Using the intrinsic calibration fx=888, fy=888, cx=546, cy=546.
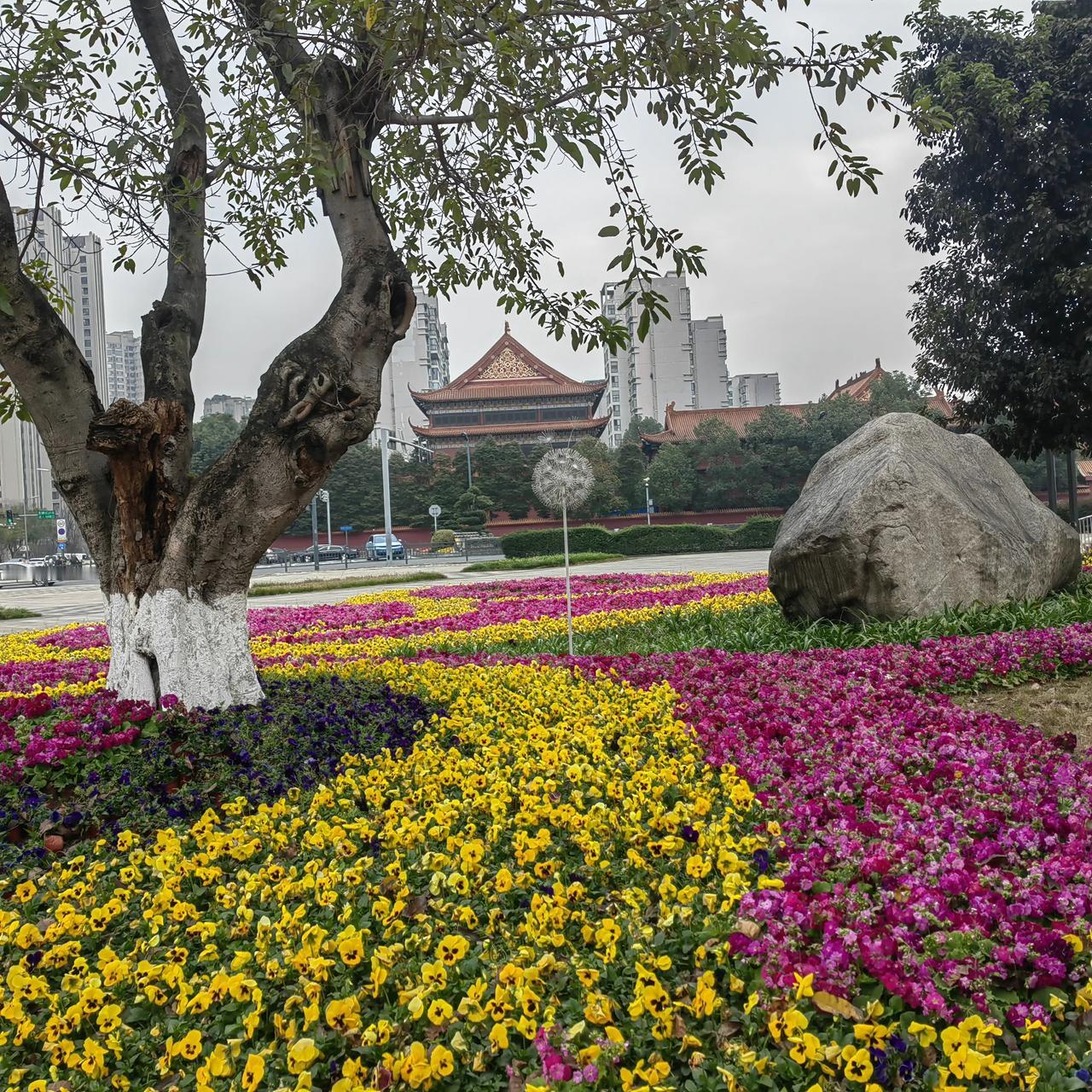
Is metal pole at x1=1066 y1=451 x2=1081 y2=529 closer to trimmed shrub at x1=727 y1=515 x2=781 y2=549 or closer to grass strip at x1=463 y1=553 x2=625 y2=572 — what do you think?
grass strip at x1=463 y1=553 x2=625 y2=572

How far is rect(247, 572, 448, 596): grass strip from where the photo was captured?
1883 centimetres

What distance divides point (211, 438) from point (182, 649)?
52.3m

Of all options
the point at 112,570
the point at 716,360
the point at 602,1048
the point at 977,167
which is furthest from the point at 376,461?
the point at 716,360

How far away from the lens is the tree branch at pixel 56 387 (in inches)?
149

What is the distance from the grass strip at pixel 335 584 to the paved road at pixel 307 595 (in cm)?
43

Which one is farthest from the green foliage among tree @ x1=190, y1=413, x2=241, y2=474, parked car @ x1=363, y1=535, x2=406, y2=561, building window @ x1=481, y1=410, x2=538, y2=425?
tree @ x1=190, y1=413, x2=241, y2=474

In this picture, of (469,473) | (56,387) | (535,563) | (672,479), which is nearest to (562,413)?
(469,473)

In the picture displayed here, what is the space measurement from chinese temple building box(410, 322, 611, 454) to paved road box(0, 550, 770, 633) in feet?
65.2

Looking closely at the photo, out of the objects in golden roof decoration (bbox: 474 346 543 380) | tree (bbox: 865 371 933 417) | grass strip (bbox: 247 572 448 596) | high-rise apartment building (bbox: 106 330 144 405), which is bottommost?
grass strip (bbox: 247 572 448 596)

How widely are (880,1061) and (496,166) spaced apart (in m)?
3.82

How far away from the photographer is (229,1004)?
6.28 ft

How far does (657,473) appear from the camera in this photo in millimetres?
40188

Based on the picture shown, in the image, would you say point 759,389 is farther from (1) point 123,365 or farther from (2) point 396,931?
(2) point 396,931

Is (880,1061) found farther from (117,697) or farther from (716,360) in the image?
(716,360)
